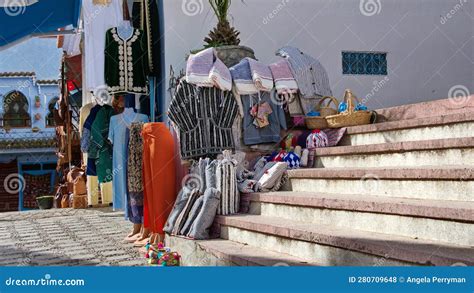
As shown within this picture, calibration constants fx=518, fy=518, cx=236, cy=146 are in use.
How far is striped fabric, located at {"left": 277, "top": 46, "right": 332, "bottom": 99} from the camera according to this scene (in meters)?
7.16

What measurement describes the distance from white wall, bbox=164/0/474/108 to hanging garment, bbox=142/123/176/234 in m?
3.15

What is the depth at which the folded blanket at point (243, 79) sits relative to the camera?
22.1 ft

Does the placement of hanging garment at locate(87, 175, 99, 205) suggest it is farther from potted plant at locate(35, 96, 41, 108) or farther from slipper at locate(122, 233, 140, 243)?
potted plant at locate(35, 96, 41, 108)

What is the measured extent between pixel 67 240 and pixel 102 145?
2.69m

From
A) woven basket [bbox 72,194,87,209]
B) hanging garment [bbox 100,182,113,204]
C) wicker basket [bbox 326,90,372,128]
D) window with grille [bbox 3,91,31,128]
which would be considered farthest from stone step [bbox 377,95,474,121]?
window with grille [bbox 3,91,31,128]

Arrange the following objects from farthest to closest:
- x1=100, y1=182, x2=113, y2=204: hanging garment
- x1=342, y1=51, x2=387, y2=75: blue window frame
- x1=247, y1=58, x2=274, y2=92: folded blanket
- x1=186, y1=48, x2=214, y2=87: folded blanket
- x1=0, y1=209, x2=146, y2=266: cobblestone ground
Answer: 1. x1=100, y1=182, x2=113, y2=204: hanging garment
2. x1=342, y1=51, x2=387, y2=75: blue window frame
3. x1=247, y1=58, x2=274, y2=92: folded blanket
4. x1=186, y1=48, x2=214, y2=87: folded blanket
5. x1=0, y1=209, x2=146, y2=266: cobblestone ground

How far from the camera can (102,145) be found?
372 inches

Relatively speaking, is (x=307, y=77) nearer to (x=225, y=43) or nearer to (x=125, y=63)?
(x=225, y=43)

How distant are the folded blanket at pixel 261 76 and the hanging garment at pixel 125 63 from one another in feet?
7.11

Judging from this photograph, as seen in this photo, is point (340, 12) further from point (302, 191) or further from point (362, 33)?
point (302, 191)

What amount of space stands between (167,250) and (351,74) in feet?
16.9

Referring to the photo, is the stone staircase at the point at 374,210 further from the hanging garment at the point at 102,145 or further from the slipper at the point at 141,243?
the hanging garment at the point at 102,145

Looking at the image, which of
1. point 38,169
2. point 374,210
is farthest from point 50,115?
point 374,210

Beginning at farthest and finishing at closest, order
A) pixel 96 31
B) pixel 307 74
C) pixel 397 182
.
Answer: pixel 96 31 < pixel 307 74 < pixel 397 182
